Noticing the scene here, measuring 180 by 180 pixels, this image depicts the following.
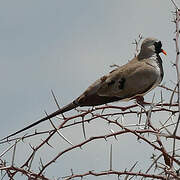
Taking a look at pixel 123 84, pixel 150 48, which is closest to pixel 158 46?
pixel 150 48

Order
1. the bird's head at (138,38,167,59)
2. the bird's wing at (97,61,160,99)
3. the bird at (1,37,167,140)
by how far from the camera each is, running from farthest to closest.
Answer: the bird's head at (138,38,167,59) < the bird's wing at (97,61,160,99) < the bird at (1,37,167,140)

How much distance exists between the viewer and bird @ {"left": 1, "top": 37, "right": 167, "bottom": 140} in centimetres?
607

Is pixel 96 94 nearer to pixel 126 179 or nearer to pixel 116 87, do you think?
pixel 116 87

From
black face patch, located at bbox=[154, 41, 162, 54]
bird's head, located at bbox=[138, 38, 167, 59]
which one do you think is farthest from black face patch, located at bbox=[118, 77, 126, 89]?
black face patch, located at bbox=[154, 41, 162, 54]

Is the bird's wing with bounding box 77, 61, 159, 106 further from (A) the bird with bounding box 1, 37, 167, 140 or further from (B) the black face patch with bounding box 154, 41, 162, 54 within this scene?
(B) the black face patch with bounding box 154, 41, 162, 54

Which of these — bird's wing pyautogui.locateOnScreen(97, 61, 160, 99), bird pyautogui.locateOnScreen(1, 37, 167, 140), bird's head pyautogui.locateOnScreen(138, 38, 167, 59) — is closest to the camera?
bird pyautogui.locateOnScreen(1, 37, 167, 140)

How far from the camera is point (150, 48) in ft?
23.0

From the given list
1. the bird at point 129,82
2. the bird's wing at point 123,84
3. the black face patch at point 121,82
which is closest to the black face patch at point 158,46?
the bird at point 129,82

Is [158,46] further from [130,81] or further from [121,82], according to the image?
[121,82]

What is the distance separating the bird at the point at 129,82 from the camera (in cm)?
607

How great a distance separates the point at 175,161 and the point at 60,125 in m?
1.36

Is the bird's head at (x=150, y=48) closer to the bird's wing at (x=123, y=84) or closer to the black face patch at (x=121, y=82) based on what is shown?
the bird's wing at (x=123, y=84)

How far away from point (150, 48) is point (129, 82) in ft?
2.62

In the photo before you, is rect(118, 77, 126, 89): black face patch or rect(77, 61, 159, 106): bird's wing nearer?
rect(77, 61, 159, 106): bird's wing
